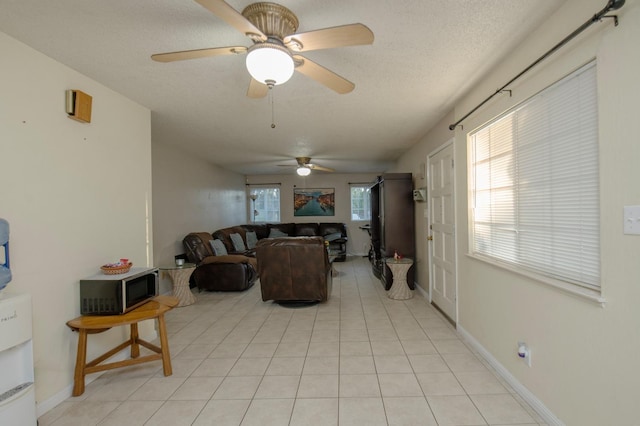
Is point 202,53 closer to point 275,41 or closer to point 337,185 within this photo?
point 275,41

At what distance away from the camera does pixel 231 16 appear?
1.28 meters

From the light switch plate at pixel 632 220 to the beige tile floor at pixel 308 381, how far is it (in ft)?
4.20

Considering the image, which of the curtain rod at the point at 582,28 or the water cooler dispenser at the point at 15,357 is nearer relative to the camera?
the curtain rod at the point at 582,28

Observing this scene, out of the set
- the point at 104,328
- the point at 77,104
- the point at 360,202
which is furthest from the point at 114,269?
the point at 360,202

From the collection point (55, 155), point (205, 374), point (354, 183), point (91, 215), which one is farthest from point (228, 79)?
point (354, 183)

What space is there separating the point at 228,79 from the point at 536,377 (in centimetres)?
306

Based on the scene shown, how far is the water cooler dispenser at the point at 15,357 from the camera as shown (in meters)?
1.46

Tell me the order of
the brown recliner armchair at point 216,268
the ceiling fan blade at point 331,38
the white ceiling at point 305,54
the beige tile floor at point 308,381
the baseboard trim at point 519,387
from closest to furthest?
the ceiling fan blade at point 331,38
the white ceiling at point 305,54
the baseboard trim at point 519,387
the beige tile floor at point 308,381
the brown recliner armchair at point 216,268

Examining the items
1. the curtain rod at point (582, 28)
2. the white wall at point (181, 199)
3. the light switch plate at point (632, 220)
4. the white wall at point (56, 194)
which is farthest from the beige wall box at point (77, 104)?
the light switch plate at point (632, 220)

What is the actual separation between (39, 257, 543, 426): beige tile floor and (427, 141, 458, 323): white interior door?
341 millimetres

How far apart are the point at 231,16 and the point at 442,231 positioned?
10.5ft

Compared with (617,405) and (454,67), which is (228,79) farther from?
(617,405)

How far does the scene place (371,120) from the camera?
3541 millimetres

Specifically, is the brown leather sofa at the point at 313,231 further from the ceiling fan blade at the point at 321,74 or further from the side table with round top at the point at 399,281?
the ceiling fan blade at the point at 321,74
